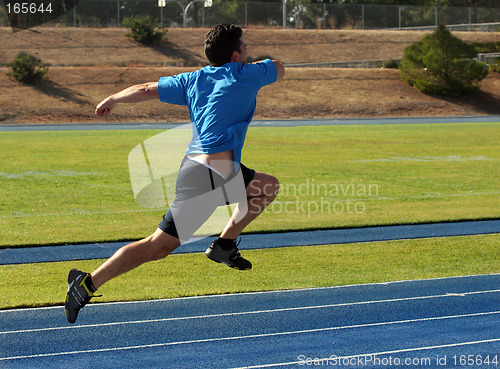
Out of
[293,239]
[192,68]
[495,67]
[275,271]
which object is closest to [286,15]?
[192,68]

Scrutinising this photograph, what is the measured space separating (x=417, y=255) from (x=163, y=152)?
15274 mm

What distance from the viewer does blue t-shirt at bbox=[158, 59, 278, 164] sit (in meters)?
4.98

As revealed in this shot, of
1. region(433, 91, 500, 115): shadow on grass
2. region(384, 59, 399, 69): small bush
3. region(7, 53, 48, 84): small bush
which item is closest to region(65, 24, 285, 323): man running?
region(7, 53, 48, 84): small bush

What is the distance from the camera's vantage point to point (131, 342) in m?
5.68

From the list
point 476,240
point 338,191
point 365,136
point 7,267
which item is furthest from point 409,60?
point 7,267

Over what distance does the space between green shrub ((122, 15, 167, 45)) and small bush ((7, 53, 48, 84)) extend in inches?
497

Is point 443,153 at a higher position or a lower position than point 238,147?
lower

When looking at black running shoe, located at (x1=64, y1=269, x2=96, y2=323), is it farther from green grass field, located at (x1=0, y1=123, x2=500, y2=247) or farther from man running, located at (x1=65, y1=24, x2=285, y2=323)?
green grass field, located at (x1=0, y1=123, x2=500, y2=247)

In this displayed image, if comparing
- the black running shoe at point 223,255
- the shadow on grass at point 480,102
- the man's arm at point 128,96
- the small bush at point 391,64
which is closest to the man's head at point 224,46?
the man's arm at point 128,96

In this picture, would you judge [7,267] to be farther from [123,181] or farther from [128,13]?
[128,13]

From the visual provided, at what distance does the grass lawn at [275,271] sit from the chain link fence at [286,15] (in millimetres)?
52671

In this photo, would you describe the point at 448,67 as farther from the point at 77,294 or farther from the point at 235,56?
the point at 77,294

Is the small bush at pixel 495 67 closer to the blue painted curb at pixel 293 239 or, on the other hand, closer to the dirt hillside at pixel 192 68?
the dirt hillside at pixel 192 68

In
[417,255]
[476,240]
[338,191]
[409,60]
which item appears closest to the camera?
[417,255]
